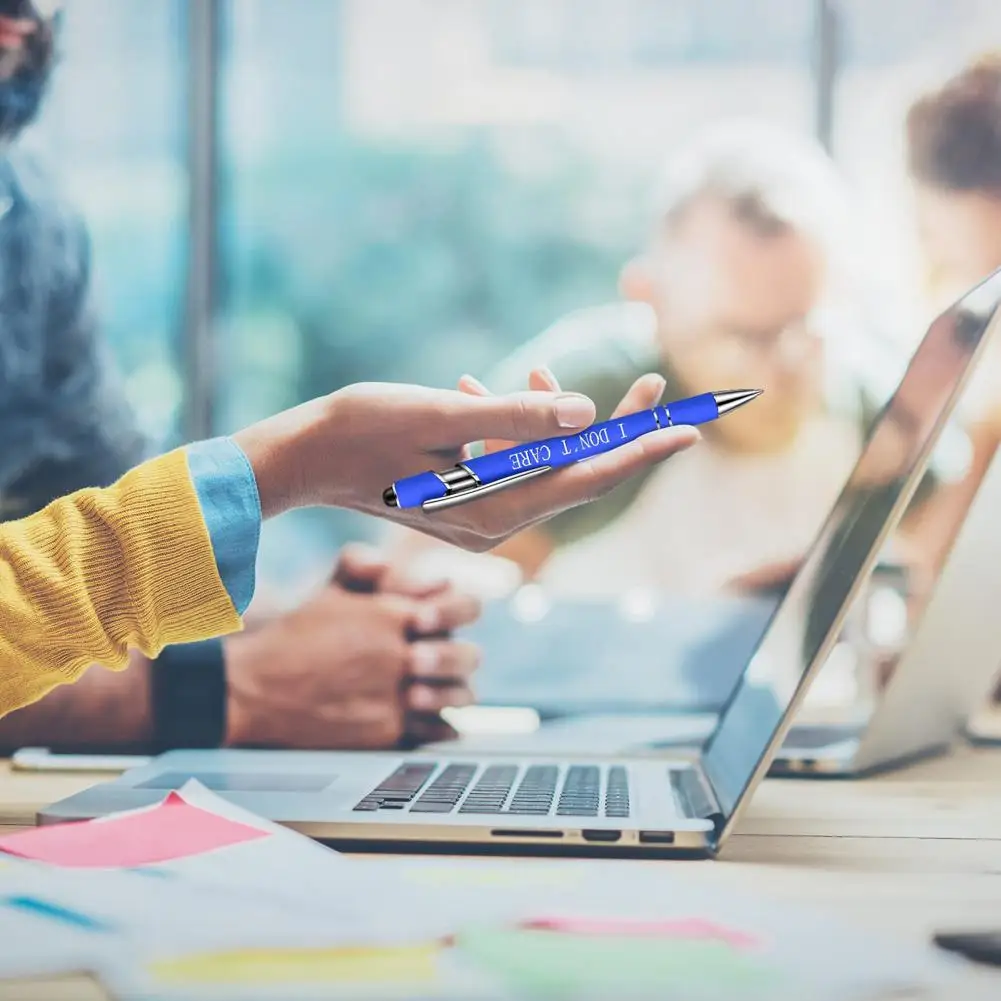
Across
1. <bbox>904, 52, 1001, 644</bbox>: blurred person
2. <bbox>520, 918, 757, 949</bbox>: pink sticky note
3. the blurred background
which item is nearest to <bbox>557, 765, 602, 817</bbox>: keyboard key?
<bbox>520, 918, 757, 949</bbox>: pink sticky note

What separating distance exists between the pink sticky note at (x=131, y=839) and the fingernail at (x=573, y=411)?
28 cm

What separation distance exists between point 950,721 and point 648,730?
0.25 meters

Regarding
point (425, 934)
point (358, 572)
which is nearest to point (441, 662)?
point (358, 572)

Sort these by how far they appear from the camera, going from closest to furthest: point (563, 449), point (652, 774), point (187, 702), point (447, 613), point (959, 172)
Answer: point (563, 449), point (652, 774), point (187, 702), point (447, 613), point (959, 172)

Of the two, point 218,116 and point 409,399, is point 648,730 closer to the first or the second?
point 409,399

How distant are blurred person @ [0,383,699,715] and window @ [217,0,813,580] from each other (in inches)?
20.3

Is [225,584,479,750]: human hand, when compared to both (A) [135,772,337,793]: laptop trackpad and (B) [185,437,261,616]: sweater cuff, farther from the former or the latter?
(B) [185,437,261,616]: sweater cuff

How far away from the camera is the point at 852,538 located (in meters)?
0.64

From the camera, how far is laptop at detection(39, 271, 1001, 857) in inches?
22.5

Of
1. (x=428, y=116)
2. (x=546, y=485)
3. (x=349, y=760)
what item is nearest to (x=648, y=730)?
(x=349, y=760)

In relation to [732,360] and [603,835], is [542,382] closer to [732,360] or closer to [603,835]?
[603,835]

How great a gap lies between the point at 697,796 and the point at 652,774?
78 mm

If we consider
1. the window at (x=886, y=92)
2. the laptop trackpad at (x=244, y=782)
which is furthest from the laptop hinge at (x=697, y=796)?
the window at (x=886, y=92)

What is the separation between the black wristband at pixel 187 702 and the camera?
0.93 metres
